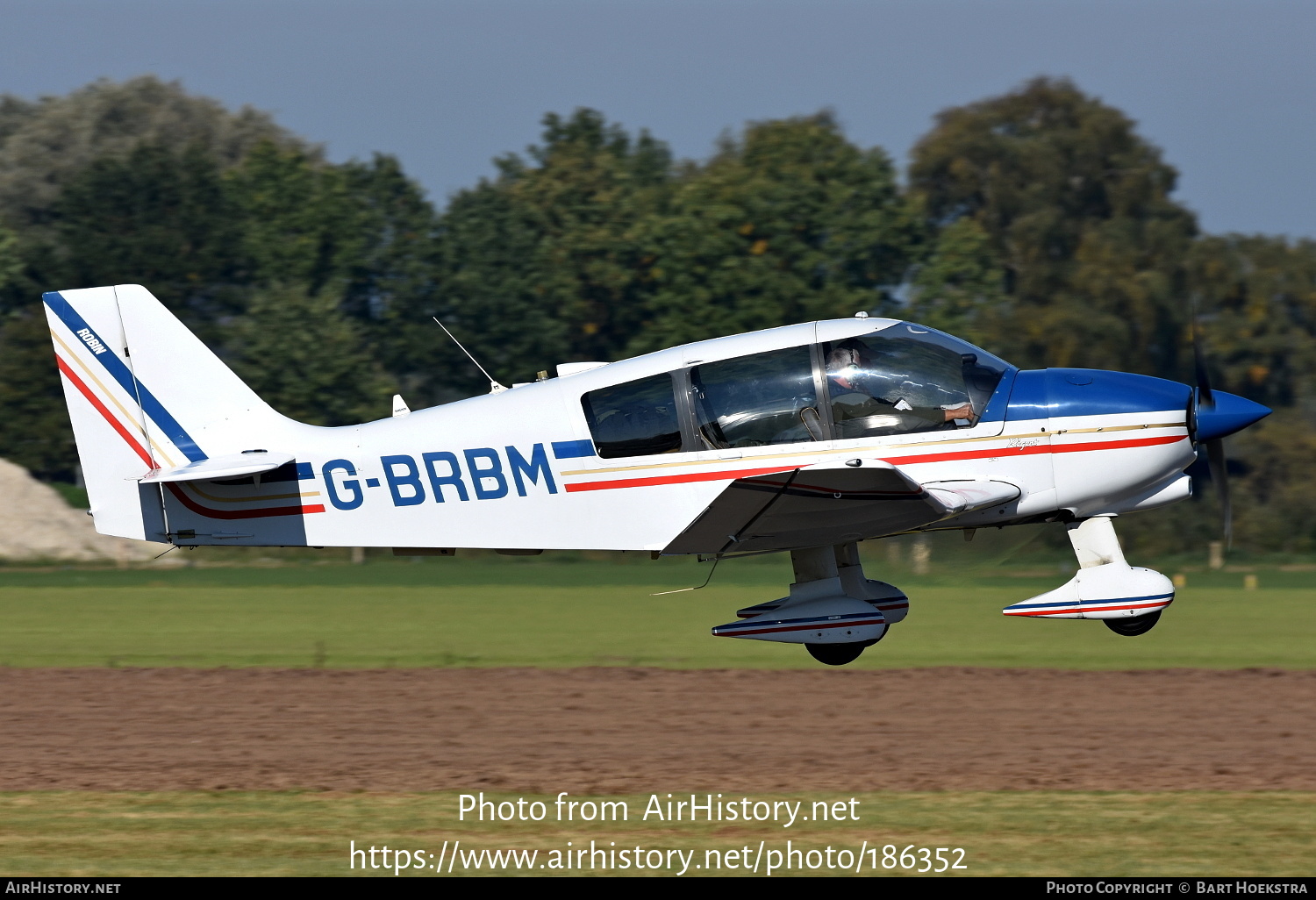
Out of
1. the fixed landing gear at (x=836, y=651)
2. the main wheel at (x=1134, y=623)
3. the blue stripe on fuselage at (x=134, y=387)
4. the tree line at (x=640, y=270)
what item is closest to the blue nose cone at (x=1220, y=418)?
the main wheel at (x=1134, y=623)

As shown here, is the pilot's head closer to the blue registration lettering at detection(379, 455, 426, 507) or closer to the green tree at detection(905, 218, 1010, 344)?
the blue registration lettering at detection(379, 455, 426, 507)

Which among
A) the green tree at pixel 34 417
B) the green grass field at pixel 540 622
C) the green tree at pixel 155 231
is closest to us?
the green grass field at pixel 540 622

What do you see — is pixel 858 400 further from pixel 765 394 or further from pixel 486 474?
pixel 486 474

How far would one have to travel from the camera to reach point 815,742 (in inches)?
561

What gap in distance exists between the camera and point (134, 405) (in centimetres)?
1116

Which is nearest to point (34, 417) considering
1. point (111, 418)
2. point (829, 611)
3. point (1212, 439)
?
point (111, 418)

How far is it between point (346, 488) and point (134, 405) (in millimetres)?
1681

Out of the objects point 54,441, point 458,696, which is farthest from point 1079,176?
point 458,696

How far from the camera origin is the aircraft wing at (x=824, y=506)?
9.70 meters

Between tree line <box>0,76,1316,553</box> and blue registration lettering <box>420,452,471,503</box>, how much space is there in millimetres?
21758

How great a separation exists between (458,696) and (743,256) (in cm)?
2710

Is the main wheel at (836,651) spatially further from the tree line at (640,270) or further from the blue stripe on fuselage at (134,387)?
the tree line at (640,270)

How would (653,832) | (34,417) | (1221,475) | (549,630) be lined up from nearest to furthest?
1. (653,832)
2. (1221,475)
3. (549,630)
4. (34,417)

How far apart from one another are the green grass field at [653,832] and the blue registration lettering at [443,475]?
91.4 inches
